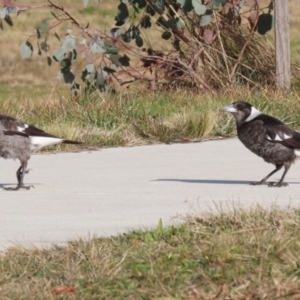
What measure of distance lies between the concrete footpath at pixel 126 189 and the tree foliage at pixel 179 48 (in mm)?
2939

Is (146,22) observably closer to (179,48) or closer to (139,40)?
(139,40)

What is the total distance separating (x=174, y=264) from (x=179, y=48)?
9.50 m

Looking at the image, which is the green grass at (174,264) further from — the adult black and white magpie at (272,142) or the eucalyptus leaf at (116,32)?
the eucalyptus leaf at (116,32)

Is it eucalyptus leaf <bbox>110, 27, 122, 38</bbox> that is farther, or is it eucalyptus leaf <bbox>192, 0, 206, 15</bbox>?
eucalyptus leaf <bbox>110, 27, 122, 38</bbox>

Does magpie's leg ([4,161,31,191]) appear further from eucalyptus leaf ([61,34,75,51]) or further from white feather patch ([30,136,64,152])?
eucalyptus leaf ([61,34,75,51])

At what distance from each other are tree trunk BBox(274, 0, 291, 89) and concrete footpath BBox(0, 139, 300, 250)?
273cm

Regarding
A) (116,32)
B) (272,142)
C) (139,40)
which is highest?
(272,142)

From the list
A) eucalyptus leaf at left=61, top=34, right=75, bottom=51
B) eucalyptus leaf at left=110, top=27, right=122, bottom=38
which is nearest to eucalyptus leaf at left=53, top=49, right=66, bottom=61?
eucalyptus leaf at left=61, top=34, right=75, bottom=51

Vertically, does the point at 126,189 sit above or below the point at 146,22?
above

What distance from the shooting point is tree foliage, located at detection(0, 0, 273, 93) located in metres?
13.9

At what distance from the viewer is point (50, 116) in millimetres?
12172

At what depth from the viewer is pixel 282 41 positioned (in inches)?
553

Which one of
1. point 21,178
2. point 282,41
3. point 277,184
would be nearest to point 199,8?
point 282,41

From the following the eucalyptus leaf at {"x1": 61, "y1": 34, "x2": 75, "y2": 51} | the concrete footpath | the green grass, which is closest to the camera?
the green grass
